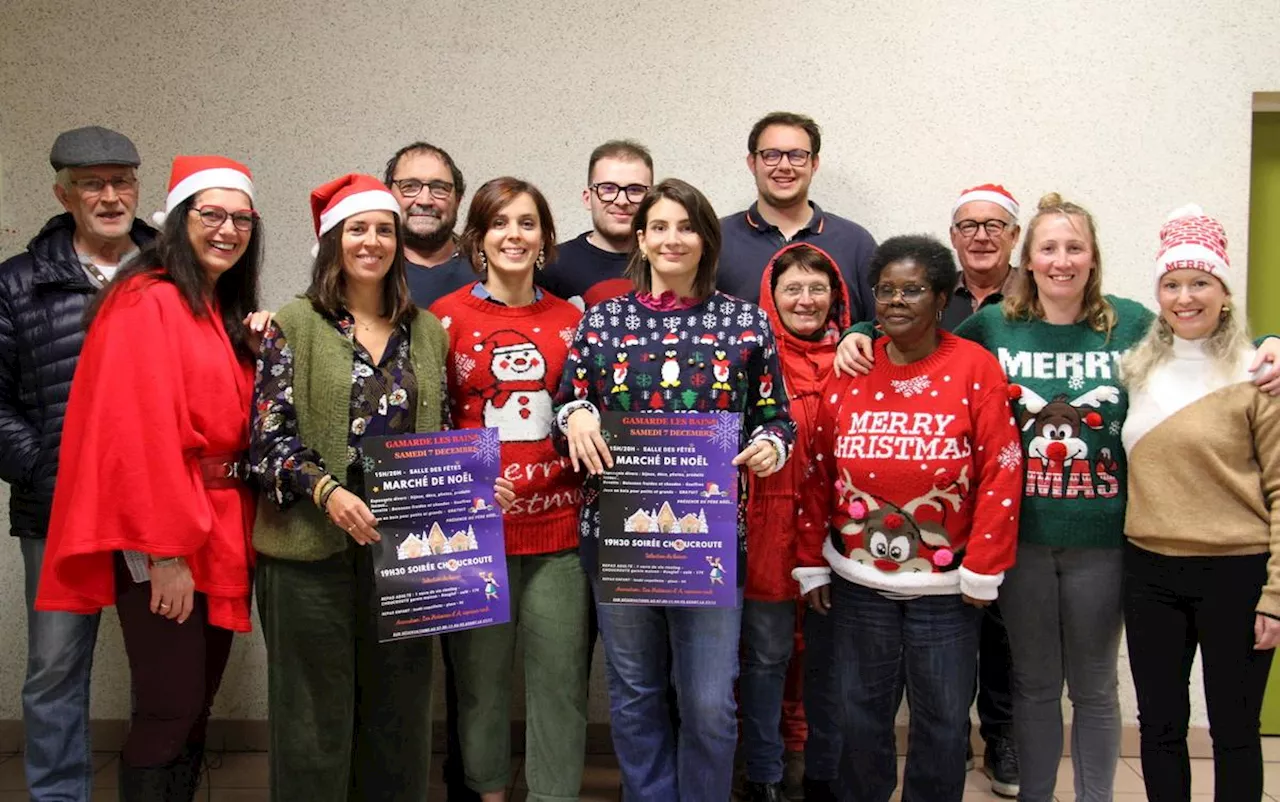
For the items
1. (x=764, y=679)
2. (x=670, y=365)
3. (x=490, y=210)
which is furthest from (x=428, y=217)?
(x=764, y=679)

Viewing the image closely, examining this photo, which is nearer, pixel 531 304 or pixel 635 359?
pixel 635 359

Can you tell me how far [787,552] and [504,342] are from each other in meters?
0.99

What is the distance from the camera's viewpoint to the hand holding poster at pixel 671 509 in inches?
93.3

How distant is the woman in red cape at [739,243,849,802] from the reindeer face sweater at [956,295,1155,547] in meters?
0.57

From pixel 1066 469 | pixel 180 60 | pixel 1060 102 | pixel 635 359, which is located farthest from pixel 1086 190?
pixel 180 60

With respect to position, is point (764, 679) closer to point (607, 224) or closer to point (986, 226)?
point (607, 224)

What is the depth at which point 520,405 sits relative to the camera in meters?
2.55

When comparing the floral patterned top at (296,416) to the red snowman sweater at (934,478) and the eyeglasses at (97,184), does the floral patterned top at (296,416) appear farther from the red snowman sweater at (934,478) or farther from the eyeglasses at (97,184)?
the red snowman sweater at (934,478)

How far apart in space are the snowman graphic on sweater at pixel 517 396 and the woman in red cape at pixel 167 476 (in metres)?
0.61

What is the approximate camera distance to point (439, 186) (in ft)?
10.4

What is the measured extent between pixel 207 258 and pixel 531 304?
837mm

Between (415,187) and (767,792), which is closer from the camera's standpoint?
(767,792)

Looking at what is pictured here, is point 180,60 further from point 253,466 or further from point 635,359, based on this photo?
point 635,359

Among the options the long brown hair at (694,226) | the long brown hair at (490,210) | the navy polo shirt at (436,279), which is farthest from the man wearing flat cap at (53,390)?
the long brown hair at (694,226)
